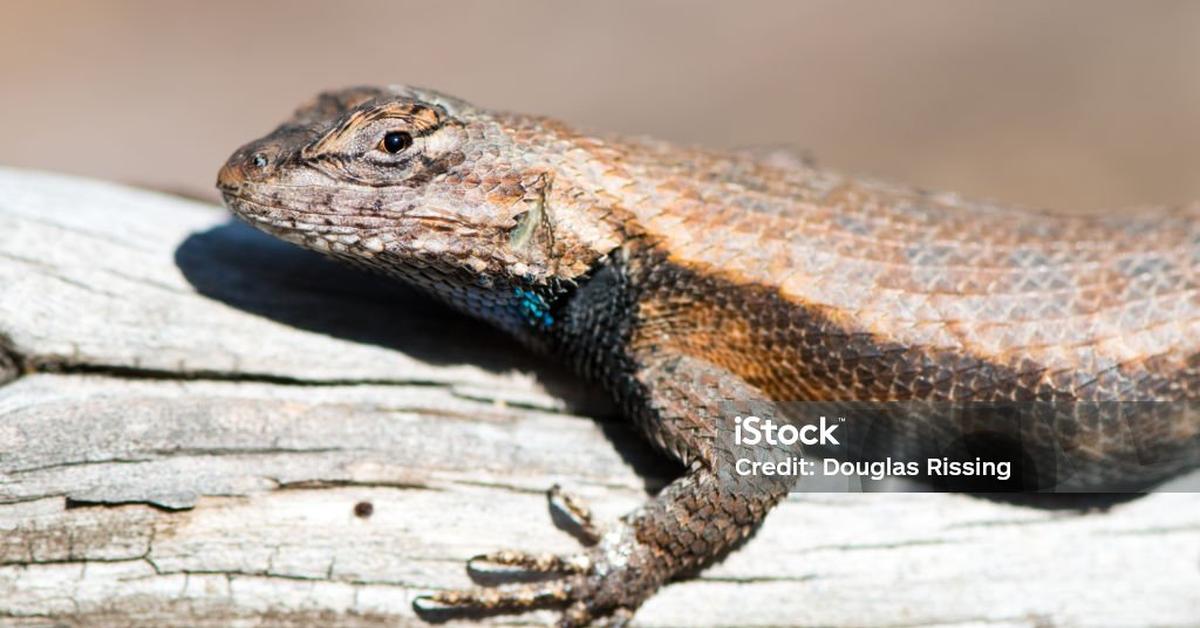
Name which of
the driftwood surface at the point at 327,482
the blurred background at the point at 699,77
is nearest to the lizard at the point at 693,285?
the driftwood surface at the point at 327,482

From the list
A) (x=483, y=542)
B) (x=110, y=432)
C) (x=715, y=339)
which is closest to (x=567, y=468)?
(x=483, y=542)

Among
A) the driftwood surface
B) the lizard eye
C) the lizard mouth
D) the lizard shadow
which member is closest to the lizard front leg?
the driftwood surface

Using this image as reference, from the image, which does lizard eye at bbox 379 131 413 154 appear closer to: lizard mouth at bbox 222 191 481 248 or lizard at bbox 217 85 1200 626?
lizard at bbox 217 85 1200 626

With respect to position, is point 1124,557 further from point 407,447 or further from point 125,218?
point 125,218

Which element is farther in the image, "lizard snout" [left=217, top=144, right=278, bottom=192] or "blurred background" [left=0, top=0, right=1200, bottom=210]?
"blurred background" [left=0, top=0, right=1200, bottom=210]

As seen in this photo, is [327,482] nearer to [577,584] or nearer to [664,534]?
[577,584]

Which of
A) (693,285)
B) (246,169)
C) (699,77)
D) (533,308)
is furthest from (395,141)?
(699,77)

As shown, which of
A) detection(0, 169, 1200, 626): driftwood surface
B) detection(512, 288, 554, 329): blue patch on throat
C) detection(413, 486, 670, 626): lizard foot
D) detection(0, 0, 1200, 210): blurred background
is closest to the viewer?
detection(0, 169, 1200, 626): driftwood surface
